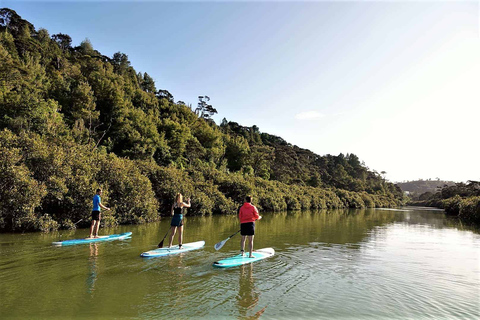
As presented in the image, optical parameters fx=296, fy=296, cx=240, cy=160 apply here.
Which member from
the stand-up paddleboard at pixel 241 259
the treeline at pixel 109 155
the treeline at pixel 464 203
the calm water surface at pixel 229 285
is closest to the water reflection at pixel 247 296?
the calm water surface at pixel 229 285

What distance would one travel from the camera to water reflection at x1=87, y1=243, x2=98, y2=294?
6.93m

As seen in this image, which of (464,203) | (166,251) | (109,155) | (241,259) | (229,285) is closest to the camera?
(229,285)

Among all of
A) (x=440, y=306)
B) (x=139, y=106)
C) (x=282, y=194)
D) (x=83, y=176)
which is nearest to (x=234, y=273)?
(x=440, y=306)

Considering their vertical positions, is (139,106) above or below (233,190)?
above

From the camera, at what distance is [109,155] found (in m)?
22.3

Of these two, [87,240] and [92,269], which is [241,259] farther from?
[87,240]

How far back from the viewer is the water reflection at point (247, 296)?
572cm

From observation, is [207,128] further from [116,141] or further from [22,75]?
[22,75]

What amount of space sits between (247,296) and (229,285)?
868 millimetres

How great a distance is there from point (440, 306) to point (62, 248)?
12.3 m

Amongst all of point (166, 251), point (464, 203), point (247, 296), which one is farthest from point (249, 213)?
point (464, 203)

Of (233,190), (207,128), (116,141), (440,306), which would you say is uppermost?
(207,128)

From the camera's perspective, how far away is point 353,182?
102 metres

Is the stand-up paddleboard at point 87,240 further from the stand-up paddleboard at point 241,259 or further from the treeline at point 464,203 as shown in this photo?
Result: the treeline at point 464,203
